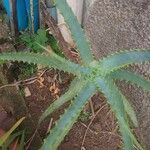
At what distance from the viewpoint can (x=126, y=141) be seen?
3.93ft

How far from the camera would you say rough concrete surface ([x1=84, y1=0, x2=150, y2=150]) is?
147cm

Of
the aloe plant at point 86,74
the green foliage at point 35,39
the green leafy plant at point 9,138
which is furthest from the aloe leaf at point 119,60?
the green foliage at point 35,39

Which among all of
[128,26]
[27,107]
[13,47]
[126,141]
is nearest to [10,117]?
[27,107]

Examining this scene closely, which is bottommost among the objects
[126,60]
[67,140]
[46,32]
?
[67,140]

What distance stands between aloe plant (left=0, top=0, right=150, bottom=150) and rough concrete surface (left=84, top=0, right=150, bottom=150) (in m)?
0.29

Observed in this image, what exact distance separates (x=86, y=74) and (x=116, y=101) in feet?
0.39

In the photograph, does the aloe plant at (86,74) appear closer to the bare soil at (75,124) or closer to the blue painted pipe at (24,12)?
the bare soil at (75,124)

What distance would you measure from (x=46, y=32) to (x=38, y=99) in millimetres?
380

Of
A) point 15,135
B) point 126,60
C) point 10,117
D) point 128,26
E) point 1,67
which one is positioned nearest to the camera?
point 126,60

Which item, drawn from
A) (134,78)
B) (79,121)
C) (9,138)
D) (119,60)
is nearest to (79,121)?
(79,121)

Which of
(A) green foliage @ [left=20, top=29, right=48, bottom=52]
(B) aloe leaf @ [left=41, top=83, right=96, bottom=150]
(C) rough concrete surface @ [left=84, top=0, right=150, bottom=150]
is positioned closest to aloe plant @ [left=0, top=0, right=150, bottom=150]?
(B) aloe leaf @ [left=41, top=83, right=96, bottom=150]

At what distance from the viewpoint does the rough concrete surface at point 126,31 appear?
1.47m

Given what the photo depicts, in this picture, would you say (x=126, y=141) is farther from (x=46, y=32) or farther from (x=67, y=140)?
(x=46, y=32)

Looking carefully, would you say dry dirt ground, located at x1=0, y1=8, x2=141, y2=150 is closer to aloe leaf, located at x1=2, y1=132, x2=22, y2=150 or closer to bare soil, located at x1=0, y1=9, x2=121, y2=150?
bare soil, located at x1=0, y1=9, x2=121, y2=150
